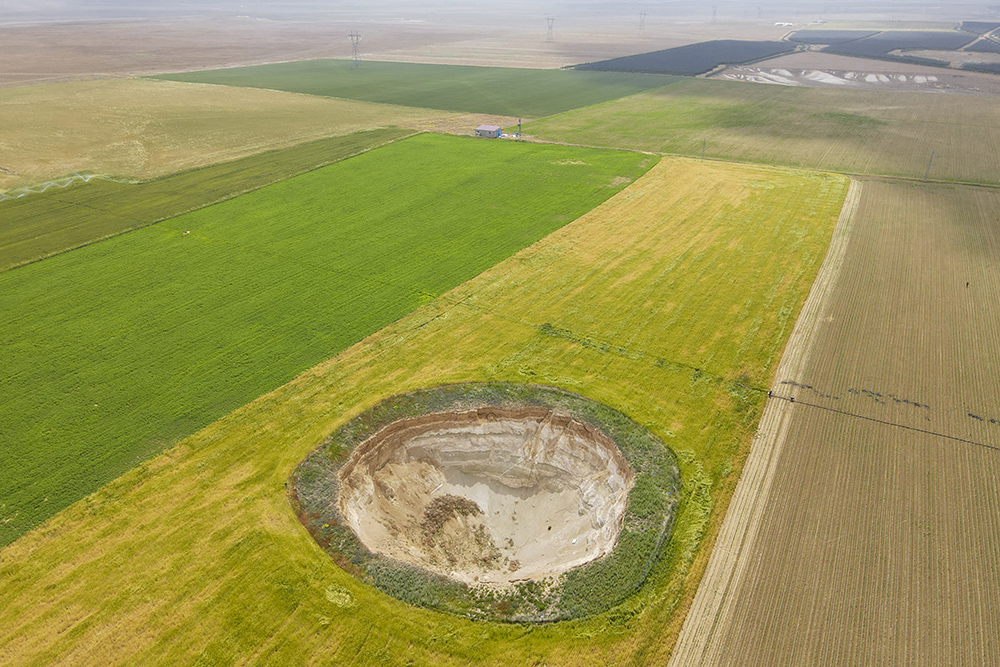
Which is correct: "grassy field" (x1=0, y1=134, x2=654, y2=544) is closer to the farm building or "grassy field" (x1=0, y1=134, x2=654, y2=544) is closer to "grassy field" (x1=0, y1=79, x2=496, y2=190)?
the farm building

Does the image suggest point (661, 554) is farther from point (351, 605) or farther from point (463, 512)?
point (351, 605)

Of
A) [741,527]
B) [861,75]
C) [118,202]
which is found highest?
[861,75]

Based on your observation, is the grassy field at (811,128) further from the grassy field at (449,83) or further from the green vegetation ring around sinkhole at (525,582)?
the green vegetation ring around sinkhole at (525,582)

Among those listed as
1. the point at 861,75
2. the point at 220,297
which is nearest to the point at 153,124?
the point at 220,297

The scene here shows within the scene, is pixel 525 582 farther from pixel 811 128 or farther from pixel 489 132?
pixel 811 128

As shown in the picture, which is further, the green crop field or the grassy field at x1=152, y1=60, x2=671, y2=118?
the grassy field at x1=152, y1=60, x2=671, y2=118

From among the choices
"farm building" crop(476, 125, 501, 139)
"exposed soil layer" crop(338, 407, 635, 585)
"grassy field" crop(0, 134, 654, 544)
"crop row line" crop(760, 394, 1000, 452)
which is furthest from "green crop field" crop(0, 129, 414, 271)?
"crop row line" crop(760, 394, 1000, 452)
